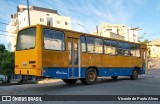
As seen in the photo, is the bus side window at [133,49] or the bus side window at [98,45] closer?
the bus side window at [98,45]

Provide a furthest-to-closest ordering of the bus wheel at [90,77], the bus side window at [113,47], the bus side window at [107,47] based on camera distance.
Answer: the bus side window at [113,47]
the bus side window at [107,47]
the bus wheel at [90,77]

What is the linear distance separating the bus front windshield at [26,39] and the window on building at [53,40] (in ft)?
2.09

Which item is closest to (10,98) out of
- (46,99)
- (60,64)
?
(46,99)

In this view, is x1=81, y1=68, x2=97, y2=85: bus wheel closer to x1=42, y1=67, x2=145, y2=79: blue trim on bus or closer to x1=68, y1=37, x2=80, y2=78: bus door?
x1=42, y1=67, x2=145, y2=79: blue trim on bus

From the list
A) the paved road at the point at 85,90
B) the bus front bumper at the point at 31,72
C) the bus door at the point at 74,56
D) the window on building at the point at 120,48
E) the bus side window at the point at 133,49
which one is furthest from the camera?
the bus side window at the point at 133,49

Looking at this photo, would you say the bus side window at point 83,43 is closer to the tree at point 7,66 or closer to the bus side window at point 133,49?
the bus side window at point 133,49

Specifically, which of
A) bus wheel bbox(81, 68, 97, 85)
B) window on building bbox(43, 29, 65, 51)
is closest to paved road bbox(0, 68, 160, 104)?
bus wheel bbox(81, 68, 97, 85)

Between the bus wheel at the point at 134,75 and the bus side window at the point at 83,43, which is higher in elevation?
the bus side window at the point at 83,43

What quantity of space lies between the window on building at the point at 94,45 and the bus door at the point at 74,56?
1.19 meters

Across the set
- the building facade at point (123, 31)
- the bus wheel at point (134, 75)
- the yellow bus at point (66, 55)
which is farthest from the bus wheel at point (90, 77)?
the building facade at point (123, 31)

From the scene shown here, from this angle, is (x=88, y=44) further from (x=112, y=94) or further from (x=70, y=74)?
(x=112, y=94)

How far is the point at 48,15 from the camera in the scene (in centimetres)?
8938

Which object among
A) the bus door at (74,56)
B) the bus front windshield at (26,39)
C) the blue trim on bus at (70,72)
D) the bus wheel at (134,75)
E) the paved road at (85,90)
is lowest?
the paved road at (85,90)

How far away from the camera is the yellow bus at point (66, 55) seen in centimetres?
1362
